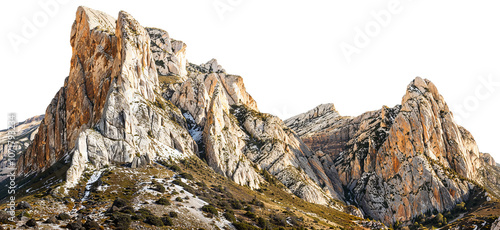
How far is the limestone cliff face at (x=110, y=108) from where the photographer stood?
127 m

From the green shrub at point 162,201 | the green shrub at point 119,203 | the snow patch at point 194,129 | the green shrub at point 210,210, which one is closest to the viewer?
the green shrub at point 119,203

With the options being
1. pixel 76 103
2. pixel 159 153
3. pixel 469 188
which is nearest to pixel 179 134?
pixel 159 153

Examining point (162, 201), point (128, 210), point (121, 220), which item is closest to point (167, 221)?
point (128, 210)

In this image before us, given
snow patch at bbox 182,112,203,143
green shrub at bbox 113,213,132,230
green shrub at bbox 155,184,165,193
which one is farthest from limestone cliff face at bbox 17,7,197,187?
green shrub at bbox 113,213,132,230

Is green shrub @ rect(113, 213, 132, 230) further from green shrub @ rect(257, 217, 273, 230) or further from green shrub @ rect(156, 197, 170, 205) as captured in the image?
green shrub @ rect(257, 217, 273, 230)

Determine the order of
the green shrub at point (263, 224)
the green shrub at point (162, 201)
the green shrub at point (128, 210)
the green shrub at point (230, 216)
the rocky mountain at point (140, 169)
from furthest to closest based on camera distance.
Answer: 1. the green shrub at point (263, 224)
2. the green shrub at point (230, 216)
3. the green shrub at point (162, 201)
4. the rocky mountain at point (140, 169)
5. the green shrub at point (128, 210)

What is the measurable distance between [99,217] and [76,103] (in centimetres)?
10153

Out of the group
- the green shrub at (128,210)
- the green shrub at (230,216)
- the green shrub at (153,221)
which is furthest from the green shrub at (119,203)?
the green shrub at (230,216)

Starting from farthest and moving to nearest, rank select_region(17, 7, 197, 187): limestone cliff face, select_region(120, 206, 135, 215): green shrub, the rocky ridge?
select_region(17, 7, 197, 187): limestone cliff face, the rocky ridge, select_region(120, 206, 135, 215): green shrub

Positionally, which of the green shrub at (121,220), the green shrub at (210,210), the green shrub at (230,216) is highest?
the green shrub at (121,220)

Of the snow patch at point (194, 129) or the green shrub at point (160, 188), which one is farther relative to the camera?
the snow patch at point (194, 129)

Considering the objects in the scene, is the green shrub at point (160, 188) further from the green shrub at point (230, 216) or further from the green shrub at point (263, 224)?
the green shrub at point (263, 224)

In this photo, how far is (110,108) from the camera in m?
130

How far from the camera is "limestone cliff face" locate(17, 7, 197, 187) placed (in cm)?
12719
